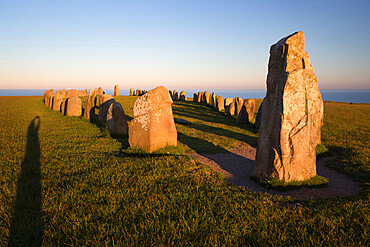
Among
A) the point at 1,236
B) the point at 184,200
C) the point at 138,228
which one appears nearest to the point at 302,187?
the point at 184,200

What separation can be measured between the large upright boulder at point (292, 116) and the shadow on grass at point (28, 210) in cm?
560

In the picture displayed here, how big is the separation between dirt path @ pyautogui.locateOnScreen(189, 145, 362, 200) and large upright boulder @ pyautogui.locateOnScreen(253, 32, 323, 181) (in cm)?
50

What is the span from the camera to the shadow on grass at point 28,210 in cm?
332

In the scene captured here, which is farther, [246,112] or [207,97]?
[207,97]

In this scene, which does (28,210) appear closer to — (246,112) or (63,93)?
(246,112)

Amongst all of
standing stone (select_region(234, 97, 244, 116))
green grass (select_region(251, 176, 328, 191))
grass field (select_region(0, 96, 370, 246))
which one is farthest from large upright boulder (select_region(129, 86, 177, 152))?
standing stone (select_region(234, 97, 244, 116))

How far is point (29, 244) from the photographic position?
10.5 ft

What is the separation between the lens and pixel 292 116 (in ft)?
18.4

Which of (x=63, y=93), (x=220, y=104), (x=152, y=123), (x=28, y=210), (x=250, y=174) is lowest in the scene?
(x=250, y=174)

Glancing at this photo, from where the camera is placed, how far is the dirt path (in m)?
5.47

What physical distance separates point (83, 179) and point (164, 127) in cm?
396

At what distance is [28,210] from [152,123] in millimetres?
5050

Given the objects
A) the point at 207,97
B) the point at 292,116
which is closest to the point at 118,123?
the point at 292,116

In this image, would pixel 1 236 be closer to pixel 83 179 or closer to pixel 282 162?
pixel 83 179
